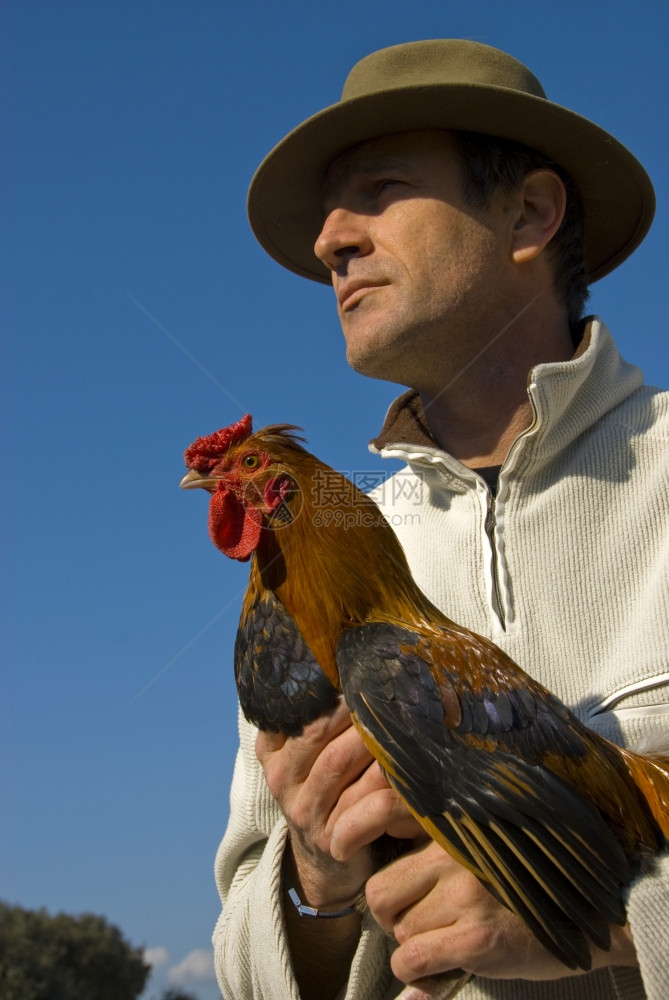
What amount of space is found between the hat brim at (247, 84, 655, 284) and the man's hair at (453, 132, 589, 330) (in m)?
0.04

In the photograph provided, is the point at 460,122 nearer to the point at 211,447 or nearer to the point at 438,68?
the point at 438,68

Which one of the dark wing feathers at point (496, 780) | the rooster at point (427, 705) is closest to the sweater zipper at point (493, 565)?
the rooster at point (427, 705)

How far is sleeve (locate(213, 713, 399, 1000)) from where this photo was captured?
8.29 ft

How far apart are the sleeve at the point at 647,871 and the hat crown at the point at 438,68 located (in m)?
2.47

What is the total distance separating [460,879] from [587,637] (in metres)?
0.99

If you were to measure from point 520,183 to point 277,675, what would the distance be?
8.12ft

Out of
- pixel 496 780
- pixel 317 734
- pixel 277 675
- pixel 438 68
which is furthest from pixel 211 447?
pixel 438 68

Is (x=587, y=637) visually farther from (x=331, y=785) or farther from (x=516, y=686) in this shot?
(x=331, y=785)

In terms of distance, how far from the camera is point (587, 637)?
9.20ft

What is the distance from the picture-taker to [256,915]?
2.66 meters

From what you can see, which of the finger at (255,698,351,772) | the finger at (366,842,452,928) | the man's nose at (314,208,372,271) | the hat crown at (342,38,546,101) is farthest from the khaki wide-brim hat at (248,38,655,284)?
the finger at (366,842,452,928)

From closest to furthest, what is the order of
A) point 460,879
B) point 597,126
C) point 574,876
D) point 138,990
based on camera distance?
point 574,876 < point 460,879 < point 597,126 < point 138,990

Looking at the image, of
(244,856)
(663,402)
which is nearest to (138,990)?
(244,856)

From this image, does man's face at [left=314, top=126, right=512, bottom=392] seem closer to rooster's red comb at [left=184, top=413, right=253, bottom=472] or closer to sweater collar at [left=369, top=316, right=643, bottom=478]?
sweater collar at [left=369, top=316, right=643, bottom=478]
